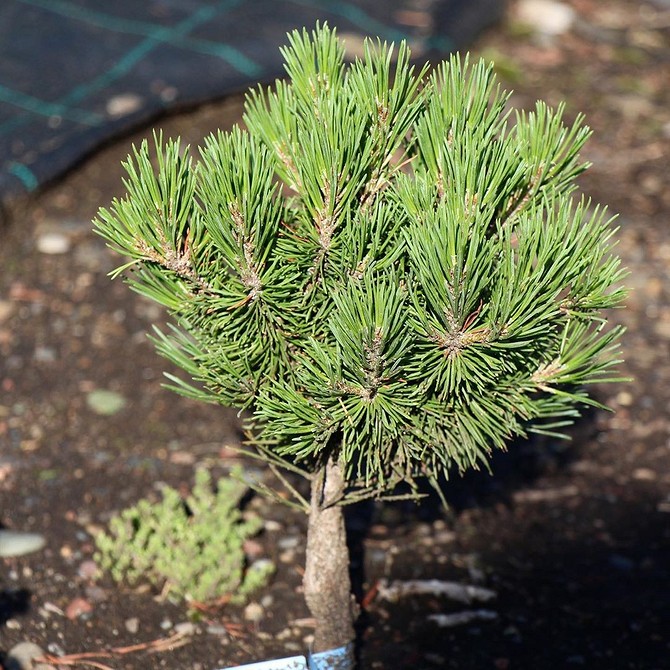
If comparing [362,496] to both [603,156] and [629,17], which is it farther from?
[629,17]

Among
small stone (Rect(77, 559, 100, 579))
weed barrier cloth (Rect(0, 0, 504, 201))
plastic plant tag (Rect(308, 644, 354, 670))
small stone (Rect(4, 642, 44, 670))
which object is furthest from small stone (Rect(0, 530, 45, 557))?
weed barrier cloth (Rect(0, 0, 504, 201))

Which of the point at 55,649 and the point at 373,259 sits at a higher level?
the point at 373,259

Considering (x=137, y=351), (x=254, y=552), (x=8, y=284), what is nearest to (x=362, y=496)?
(x=254, y=552)

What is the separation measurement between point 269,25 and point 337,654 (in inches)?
159

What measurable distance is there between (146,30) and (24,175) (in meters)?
1.36

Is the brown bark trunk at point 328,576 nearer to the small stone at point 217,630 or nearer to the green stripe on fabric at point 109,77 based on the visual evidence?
the small stone at point 217,630

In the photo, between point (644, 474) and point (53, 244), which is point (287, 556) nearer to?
point (644, 474)

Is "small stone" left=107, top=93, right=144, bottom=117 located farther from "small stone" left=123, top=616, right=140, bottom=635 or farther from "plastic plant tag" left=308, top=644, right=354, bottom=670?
"plastic plant tag" left=308, top=644, right=354, bottom=670

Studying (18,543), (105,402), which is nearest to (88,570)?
(18,543)

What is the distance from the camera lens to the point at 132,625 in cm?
277

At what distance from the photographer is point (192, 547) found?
2.87 m

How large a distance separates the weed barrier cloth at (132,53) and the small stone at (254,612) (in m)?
2.43

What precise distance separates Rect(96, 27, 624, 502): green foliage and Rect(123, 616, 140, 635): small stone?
996 millimetres

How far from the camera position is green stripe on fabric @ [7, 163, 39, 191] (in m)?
4.45
